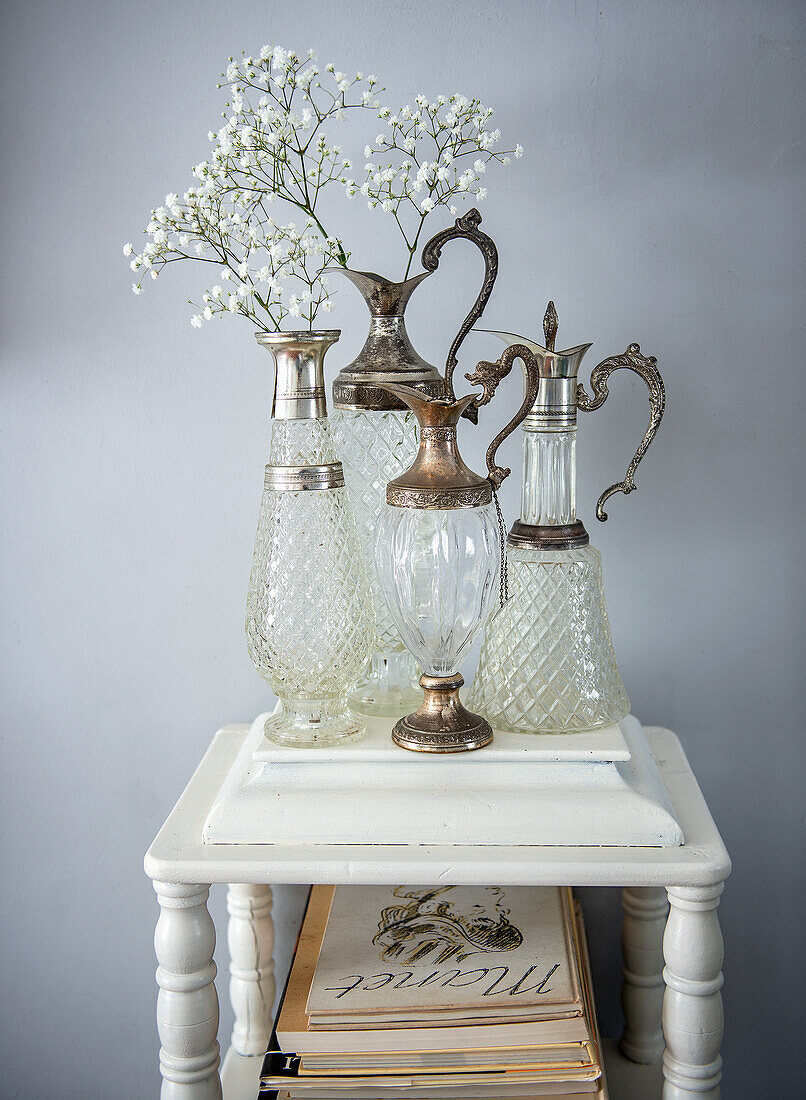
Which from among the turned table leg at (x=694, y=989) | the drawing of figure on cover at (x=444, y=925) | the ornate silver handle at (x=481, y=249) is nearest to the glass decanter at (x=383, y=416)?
the ornate silver handle at (x=481, y=249)

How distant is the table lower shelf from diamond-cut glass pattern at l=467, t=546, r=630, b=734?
0.43m

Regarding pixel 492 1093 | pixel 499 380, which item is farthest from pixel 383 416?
pixel 492 1093

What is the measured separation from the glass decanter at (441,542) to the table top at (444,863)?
0.10m

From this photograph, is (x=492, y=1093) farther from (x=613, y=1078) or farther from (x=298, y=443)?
(x=298, y=443)

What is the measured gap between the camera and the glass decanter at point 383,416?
892mm

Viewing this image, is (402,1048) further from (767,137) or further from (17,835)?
(767,137)

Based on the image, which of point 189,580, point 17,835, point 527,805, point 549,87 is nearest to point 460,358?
point 549,87

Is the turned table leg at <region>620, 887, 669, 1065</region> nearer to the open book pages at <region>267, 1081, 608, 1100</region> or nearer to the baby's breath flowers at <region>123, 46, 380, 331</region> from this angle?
the open book pages at <region>267, 1081, 608, 1100</region>

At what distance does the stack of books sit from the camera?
84cm

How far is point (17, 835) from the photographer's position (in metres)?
1.22

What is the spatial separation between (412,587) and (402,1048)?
40 cm

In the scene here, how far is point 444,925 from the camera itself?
0.96 metres

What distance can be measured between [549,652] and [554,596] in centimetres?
5

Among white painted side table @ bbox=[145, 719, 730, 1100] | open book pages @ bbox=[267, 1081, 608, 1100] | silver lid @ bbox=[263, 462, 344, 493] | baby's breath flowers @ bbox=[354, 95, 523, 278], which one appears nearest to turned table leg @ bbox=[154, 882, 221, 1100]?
white painted side table @ bbox=[145, 719, 730, 1100]
